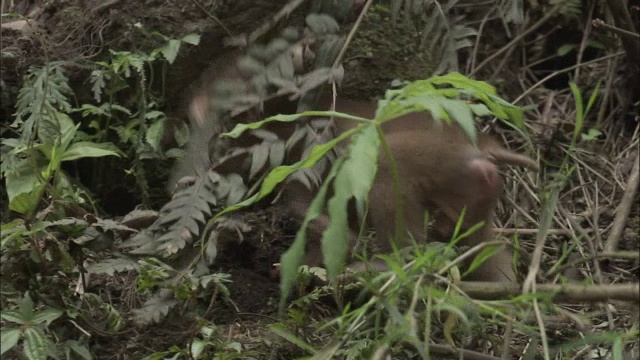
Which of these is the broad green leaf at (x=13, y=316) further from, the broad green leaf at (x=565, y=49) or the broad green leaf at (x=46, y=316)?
the broad green leaf at (x=565, y=49)

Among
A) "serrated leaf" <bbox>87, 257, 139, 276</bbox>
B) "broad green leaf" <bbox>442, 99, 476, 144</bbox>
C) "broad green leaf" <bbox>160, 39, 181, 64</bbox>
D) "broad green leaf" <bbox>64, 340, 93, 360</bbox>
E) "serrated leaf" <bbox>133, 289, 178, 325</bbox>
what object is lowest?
"broad green leaf" <bbox>64, 340, 93, 360</bbox>

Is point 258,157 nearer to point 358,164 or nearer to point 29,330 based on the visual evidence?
point 29,330

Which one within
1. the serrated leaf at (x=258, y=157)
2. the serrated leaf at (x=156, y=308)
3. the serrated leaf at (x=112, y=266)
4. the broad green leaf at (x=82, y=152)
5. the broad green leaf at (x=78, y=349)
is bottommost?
the broad green leaf at (x=78, y=349)

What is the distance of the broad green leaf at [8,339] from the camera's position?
2.01 m

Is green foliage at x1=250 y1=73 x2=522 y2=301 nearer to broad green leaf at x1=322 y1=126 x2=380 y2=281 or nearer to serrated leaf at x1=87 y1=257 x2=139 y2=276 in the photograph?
broad green leaf at x1=322 y1=126 x2=380 y2=281

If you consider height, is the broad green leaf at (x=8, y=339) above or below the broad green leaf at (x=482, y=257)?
below

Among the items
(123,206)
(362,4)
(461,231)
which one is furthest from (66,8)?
(461,231)

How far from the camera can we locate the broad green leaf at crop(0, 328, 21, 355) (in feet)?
6.58

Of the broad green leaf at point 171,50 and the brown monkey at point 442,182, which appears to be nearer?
the brown monkey at point 442,182

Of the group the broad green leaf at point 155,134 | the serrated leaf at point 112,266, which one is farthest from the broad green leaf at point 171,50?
the serrated leaf at point 112,266

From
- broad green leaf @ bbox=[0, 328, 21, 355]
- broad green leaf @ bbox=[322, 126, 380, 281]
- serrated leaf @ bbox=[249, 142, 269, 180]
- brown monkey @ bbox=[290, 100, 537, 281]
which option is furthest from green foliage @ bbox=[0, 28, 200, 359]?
broad green leaf @ bbox=[322, 126, 380, 281]

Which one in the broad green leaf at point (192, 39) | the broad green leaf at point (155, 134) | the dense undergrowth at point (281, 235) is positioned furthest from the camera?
the broad green leaf at point (192, 39)

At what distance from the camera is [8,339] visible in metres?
2.03

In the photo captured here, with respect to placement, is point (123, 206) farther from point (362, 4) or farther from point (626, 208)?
point (626, 208)
